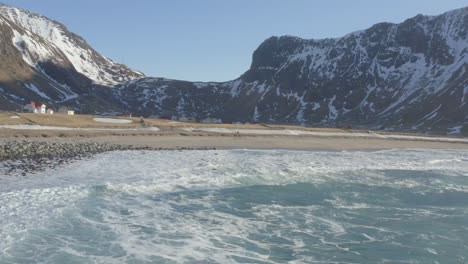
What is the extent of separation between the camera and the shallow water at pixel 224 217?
430 inches

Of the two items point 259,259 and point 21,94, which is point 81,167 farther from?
point 21,94

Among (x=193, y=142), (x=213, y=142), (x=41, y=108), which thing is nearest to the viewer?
(x=193, y=142)

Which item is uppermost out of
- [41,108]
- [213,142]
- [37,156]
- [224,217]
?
[41,108]

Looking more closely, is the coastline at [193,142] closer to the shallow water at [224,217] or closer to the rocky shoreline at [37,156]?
the rocky shoreline at [37,156]

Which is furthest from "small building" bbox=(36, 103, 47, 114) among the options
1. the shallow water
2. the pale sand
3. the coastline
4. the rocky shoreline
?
the shallow water

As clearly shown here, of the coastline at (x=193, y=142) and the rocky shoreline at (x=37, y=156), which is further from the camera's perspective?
the coastline at (x=193, y=142)

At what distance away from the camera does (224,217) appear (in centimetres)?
1474

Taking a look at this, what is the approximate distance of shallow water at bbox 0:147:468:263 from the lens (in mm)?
10914

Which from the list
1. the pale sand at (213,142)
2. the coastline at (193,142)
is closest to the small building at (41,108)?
the coastline at (193,142)

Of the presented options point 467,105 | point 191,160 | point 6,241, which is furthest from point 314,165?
point 467,105

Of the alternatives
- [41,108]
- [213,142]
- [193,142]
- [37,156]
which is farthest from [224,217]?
[41,108]

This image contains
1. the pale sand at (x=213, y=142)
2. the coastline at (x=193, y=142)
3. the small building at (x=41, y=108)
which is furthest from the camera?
the small building at (x=41, y=108)

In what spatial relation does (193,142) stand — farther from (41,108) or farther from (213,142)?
(41,108)

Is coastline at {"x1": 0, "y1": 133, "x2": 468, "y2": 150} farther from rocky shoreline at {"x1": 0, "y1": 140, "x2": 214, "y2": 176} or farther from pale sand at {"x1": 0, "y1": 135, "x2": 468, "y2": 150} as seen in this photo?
rocky shoreline at {"x1": 0, "y1": 140, "x2": 214, "y2": 176}
